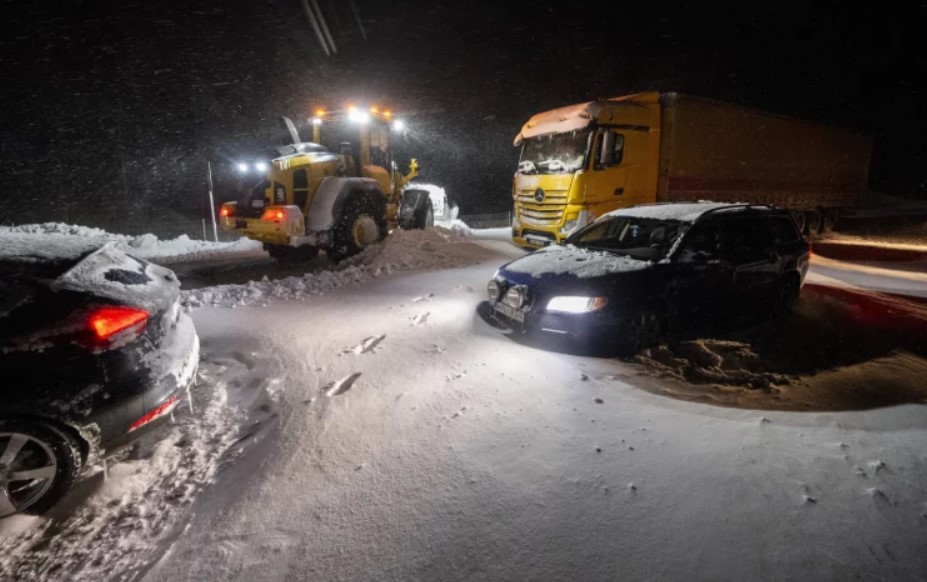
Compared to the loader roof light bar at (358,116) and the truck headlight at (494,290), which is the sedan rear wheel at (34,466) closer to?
the truck headlight at (494,290)

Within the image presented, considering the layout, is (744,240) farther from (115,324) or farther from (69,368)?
(69,368)

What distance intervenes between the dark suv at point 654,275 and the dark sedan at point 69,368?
334 cm

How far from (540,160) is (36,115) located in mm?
26861

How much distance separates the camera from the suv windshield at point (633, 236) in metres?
5.33

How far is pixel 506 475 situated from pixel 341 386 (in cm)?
192

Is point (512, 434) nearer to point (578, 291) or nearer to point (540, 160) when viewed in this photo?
point (578, 291)

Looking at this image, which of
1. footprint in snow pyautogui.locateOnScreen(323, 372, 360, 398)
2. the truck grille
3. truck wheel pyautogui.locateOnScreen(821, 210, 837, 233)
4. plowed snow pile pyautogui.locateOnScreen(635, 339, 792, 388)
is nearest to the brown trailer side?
truck wheel pyautogui.locateOnScreen(821, 210, 837, 233)

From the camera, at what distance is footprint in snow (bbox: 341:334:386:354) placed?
503 cm

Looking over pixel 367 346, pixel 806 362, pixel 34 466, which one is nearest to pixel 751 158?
pixel 806 362

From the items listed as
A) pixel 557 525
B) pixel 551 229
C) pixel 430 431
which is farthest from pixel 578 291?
pixel 551 229

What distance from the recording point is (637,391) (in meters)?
4.02

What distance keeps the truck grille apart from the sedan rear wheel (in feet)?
30.0

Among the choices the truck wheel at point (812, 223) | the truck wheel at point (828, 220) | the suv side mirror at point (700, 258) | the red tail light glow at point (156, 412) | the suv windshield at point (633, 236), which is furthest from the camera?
the truck wheel at point (828, 220)

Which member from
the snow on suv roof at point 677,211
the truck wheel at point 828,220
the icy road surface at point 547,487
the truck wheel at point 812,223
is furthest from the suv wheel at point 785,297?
the truck wheel at point 828,220
